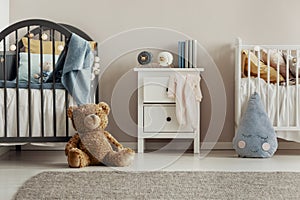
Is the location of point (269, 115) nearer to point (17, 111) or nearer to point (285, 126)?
point (285, 126)

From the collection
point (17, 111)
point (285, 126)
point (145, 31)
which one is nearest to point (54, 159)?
point (17, 111)

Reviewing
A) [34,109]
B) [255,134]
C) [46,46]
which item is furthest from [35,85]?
[255,134]

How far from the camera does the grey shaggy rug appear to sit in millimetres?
2529

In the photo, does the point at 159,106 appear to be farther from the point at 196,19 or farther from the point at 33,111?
the point at 33,111

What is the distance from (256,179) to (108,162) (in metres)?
0.87

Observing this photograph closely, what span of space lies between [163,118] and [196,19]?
0.79 m

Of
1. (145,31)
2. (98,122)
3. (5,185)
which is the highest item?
(145,31)

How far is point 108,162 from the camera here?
336cm

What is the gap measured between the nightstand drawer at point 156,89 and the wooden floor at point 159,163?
0.35m

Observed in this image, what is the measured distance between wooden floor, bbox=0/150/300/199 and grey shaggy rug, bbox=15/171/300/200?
0.63ft

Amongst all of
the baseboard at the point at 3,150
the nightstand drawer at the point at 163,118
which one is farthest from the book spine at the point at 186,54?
the baseboard at the point at 3,150

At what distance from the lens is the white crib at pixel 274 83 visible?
3891 mm

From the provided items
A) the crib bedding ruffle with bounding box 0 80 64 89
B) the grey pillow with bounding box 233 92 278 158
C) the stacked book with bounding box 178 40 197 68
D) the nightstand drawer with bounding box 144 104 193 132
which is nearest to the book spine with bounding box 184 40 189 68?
the stacked book with bounding box 178 40 197 68

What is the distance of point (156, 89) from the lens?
397cm
